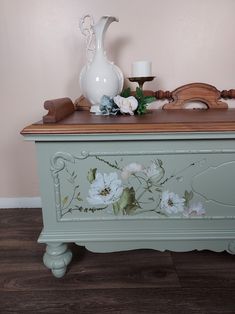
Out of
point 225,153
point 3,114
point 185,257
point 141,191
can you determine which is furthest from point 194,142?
point 3,114

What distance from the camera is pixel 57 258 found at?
38.7 inches

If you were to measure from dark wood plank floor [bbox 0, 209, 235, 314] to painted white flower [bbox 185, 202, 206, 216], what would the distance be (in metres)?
0.25

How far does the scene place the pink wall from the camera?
1.26 m

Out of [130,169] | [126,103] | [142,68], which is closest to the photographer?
[130,169]

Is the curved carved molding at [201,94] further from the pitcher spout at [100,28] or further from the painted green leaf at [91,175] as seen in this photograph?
the painted green leaf at [91,175]

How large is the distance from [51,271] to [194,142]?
709mm

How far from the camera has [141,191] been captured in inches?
36.2

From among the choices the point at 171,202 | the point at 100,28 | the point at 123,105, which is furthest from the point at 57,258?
the point at 100,28

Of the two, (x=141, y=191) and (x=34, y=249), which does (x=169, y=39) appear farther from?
(x=34, y=249)

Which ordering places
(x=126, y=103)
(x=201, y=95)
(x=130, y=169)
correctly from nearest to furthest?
(x=130, y=169), (x=126, y=103), (x=201, y=95)

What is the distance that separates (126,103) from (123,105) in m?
0.01

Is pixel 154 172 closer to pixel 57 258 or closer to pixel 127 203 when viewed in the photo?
pixel 127 203

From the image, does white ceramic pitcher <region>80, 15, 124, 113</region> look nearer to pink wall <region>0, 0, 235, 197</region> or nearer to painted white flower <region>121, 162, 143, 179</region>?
pink wall <region>0, 0, 235, 197</region>

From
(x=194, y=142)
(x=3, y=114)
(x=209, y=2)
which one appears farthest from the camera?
(x=3, y=114)
